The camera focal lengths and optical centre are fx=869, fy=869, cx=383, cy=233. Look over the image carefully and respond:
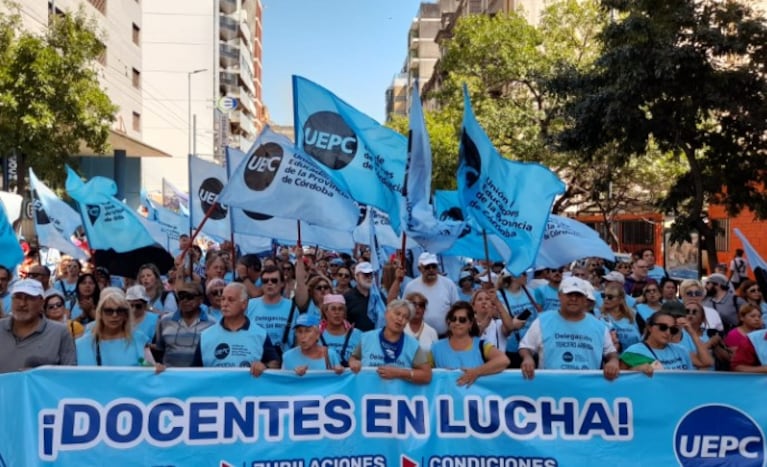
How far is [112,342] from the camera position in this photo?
→ 551 centimetres

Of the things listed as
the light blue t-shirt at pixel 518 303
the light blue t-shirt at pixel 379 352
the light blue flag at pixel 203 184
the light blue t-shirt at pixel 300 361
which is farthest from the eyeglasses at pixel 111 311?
the light blue flag at pixel 203 184

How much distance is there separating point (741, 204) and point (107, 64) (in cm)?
2558

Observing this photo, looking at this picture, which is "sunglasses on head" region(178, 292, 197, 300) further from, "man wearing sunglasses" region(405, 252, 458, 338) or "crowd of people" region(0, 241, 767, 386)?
"man wearing sunglasses" region(405, 252, 458, 338)

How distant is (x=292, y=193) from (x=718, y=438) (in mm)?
4169

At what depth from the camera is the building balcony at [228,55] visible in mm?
69200

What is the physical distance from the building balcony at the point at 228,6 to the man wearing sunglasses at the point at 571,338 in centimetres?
6728

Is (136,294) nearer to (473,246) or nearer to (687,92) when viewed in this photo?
(473,246)

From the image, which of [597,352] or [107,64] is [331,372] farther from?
[107,64]

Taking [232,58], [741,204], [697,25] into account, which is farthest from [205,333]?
[232,58]

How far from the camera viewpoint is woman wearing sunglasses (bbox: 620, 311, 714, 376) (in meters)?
5.59

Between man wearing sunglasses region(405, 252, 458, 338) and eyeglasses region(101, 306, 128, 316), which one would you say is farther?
man wearing sunglasses region(405, 252, 458, 338)

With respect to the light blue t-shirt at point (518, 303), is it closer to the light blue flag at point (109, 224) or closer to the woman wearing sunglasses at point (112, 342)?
the woman wearing sunglasses at point (112, 342)

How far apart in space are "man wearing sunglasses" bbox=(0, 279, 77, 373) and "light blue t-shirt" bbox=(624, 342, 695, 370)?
3574 mm

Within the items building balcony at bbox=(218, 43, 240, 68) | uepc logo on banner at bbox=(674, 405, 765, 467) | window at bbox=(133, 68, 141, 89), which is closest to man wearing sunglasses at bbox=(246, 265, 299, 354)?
uepc logo on banner at bbox=(674, 405, 765, 467)
